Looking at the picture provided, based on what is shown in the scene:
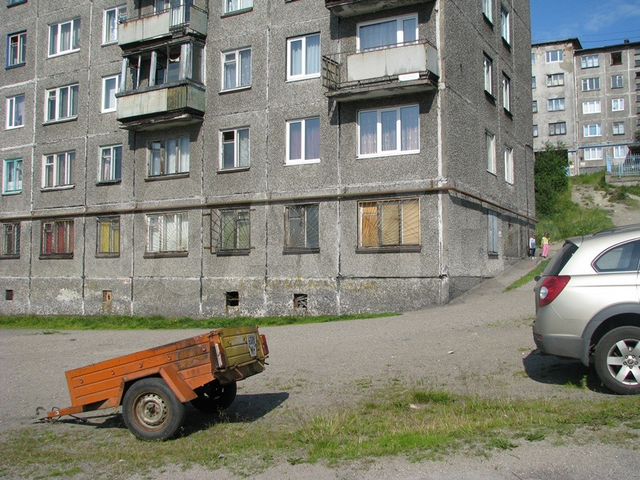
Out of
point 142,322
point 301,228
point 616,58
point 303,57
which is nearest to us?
point 301,228

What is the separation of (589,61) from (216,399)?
216 feet

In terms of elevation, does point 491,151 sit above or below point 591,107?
below

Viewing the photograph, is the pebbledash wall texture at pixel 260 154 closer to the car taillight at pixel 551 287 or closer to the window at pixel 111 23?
the window at pixel 111 23

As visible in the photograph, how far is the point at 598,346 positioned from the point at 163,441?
501cm

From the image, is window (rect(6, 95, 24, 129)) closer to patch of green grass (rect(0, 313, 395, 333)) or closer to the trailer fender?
patch of green grass (rect(0, 313, 395, 333))

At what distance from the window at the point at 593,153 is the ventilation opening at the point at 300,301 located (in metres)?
51.7

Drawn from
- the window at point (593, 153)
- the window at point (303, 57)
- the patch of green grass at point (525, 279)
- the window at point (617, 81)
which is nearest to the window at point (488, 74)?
the window at point (303, 57)

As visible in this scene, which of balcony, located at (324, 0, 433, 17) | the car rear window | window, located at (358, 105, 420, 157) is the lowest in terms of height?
the car rear window

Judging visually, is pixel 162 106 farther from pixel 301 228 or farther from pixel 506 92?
pixel 506 92

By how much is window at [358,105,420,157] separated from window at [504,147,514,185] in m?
7.25

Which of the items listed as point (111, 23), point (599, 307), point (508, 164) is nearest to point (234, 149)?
point (111, 23)

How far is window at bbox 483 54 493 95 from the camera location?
22.9m

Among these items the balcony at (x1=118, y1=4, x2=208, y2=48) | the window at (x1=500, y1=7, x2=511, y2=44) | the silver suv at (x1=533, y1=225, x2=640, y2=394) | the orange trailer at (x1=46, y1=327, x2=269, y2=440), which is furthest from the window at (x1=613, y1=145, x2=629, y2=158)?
the orange trailer at (x1=46, y1=327, x2=269, y2=440)

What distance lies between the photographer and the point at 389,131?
19375mm
